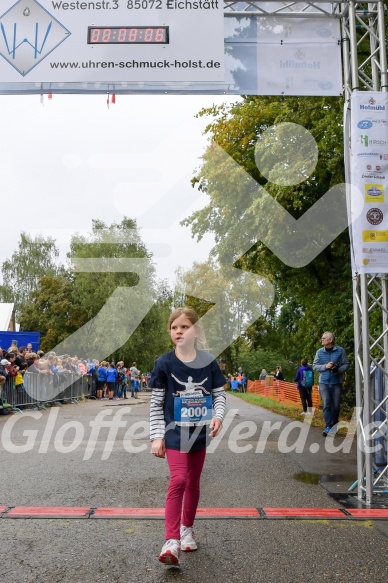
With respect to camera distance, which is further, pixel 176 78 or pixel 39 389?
pixel 39 389

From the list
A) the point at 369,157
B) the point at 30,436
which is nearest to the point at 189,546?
the point at 369,157

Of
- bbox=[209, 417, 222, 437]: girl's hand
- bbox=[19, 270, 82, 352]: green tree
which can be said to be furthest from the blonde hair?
bbox=[19, 270, 82, 352]: green tree

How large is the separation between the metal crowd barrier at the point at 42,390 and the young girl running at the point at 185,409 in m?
12.2

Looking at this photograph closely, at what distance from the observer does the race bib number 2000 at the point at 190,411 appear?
4.94 meters

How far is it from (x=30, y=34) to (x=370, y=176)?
4176 mm

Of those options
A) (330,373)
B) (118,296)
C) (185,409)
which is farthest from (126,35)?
(118,296)

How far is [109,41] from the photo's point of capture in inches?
320

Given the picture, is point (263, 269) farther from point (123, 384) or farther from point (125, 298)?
point (125, 298)

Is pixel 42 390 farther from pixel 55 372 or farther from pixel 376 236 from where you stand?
pixel 376 236

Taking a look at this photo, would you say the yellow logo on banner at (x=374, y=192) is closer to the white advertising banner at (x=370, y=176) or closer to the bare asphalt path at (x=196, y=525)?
the white advertising banner at (x=370, y=176)

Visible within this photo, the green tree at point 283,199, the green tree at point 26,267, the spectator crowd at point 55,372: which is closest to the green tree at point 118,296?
the green tree at point 26,267

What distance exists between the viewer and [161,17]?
815cm

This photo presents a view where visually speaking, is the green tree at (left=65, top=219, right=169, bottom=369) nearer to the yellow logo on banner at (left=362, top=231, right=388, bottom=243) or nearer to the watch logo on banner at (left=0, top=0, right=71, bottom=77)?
the watch logo on banner at (left=0, top=0, right=71, bottom=77)

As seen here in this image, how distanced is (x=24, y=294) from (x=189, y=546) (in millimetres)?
74177
